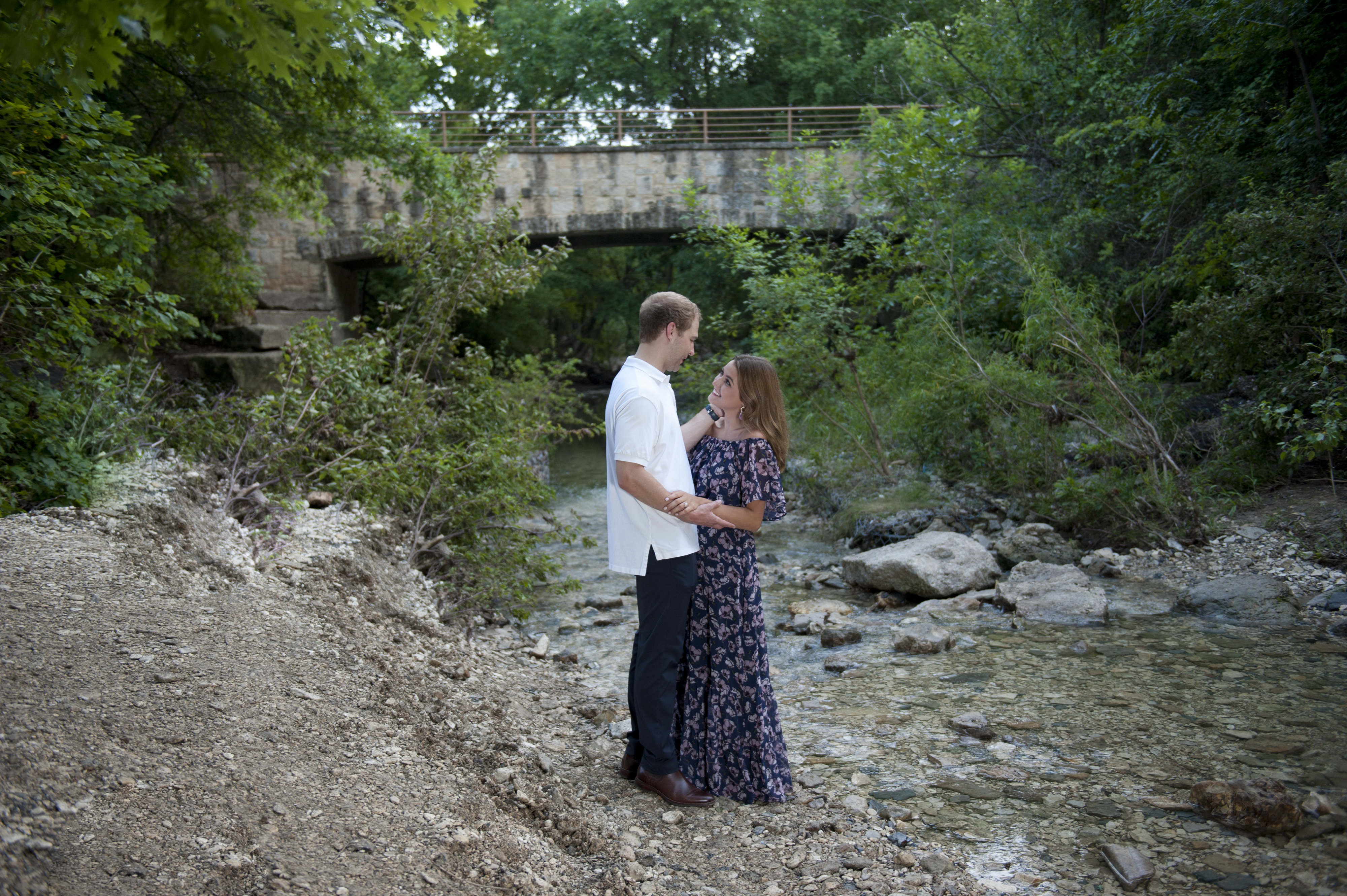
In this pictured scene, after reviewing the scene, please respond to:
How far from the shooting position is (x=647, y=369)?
11.3ft

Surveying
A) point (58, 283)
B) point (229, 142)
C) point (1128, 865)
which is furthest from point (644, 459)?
point (229, 142)

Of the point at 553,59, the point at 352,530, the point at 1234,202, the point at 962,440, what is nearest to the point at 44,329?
the point at 352,530

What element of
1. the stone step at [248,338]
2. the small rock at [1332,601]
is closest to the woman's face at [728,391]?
the small rock at [1332,601]

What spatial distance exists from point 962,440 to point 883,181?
3.10 metres

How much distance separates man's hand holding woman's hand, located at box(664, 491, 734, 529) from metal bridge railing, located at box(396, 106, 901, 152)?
37.2 ft

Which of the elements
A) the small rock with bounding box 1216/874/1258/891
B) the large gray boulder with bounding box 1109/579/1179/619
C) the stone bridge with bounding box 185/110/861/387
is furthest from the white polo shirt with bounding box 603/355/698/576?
the stone bridge with bounding box 185/110/861/387

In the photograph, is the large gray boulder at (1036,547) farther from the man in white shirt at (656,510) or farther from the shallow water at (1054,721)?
the man in white shirt at (656,510)

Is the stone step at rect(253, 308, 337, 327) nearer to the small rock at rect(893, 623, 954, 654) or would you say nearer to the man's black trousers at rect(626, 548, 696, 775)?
the small rock at rect(893, 623, 954, 654)

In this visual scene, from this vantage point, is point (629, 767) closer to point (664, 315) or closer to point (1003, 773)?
point (1003, 773)

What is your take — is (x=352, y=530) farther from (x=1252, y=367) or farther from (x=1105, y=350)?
(x=1252, y=367)

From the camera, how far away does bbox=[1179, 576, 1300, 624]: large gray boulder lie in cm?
621

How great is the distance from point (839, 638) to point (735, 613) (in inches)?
113

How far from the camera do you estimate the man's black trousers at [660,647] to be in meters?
3.50

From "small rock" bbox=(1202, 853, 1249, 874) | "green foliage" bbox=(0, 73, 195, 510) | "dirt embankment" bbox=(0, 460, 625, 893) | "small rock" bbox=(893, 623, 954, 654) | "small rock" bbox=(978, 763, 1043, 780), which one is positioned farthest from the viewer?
"small rock" bbox=(893, 623, 954, 654)
